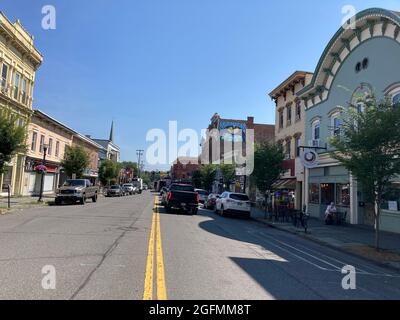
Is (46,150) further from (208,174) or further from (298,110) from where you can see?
(208,174)

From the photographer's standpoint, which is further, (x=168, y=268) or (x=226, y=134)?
(x=226, y=134)

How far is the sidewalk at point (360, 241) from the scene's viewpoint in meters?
12.6

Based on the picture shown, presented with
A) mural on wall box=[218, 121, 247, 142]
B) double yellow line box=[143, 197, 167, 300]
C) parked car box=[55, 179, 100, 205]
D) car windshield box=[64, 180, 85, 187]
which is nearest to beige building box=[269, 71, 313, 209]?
parked car box=[55, 179, 100, 205]

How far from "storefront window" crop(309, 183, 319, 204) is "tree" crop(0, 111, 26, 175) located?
63.2 ft

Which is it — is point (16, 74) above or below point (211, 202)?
above

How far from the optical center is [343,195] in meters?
24.8

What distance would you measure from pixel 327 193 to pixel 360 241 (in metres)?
10.6

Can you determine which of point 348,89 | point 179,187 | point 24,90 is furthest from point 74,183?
point 348,89

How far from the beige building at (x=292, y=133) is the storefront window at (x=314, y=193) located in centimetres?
141

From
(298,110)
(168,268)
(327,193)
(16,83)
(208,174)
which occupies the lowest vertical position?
(168,268)

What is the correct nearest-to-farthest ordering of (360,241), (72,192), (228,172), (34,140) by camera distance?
(360,241)
(72,192)
(34,140)
(228,172)

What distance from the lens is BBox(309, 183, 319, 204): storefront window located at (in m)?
28.3

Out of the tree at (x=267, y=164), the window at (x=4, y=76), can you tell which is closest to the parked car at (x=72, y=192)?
the window at (x=4, y=76)
